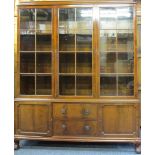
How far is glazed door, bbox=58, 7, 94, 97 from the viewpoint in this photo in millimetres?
3705

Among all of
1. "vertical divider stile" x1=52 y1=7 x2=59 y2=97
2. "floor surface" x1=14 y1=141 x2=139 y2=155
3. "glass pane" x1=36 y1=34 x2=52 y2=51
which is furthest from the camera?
"glass pane" x1=36 y1=34 x2=52 y2=51

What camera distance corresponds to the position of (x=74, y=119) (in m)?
3.65

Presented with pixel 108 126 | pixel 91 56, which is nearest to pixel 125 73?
pixel 91 56

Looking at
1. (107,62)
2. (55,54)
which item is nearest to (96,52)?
(107,62)

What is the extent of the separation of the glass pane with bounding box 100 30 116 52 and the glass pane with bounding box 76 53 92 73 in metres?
0.23

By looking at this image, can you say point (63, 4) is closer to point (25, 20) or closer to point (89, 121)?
point (25, 20)

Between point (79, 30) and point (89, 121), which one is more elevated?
point (79, 30)

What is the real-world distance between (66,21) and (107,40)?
2.09ft

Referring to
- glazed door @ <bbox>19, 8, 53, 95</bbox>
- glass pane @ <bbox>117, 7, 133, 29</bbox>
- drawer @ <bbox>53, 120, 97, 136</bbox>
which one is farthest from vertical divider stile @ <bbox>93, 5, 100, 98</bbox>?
glazed door @ <bbox>19, 8, 53, 95</bbox>

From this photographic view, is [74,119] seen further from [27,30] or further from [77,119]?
[27,30]

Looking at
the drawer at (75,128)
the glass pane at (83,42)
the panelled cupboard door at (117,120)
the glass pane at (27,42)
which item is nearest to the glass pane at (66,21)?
the glass pane at (83,42)

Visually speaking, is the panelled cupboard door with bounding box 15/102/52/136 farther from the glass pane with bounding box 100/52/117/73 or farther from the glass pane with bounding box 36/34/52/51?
the glass pane with bounding box 100/52/117/73
